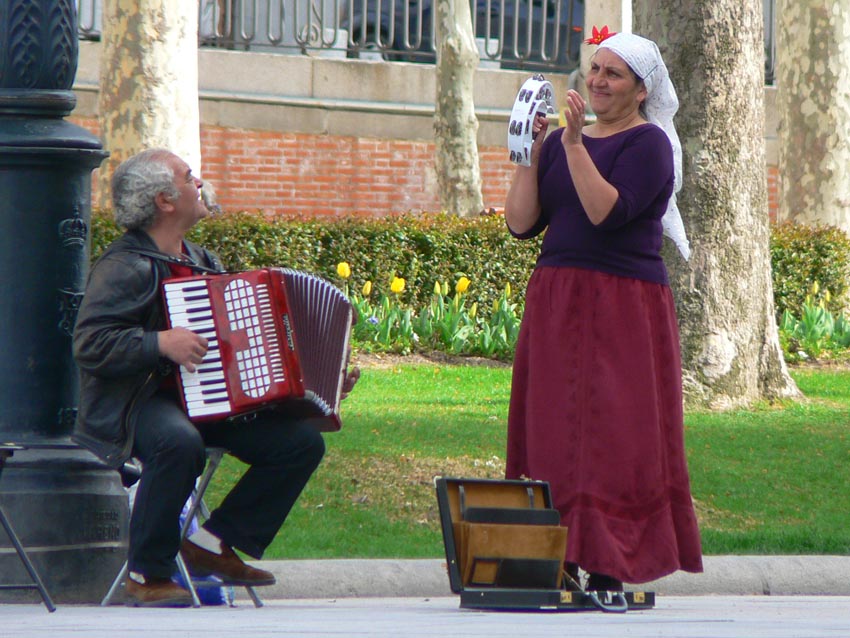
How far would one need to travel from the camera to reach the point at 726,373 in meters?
10.2

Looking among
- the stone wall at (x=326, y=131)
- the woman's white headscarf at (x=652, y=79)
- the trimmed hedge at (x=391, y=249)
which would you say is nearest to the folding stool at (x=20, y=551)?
the woman's white headscarf at (x=652, y=79)

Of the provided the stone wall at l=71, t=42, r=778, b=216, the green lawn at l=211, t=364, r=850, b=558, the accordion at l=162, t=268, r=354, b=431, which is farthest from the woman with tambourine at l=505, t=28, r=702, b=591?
the stone wall at l=71, t=42, r=778, b=216

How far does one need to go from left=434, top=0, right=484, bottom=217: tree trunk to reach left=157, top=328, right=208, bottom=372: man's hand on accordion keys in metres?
13.1

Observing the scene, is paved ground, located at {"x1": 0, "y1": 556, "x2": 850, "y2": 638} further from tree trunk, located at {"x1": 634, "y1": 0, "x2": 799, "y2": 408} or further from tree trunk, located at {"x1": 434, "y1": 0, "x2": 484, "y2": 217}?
tree trunk, located at {"x1": 434, "y1": 0, "x2": 484, "y2": 217}

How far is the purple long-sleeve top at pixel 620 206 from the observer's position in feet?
16.4

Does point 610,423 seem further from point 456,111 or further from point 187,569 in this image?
point 456,111

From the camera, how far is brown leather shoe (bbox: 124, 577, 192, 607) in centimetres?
516

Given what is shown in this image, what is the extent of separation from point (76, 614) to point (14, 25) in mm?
1982

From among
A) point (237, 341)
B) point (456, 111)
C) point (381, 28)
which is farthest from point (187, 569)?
point (381, 28)

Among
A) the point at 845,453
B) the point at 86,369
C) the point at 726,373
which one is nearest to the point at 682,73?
the point at 726,373

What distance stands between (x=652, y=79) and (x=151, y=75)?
8494 millimetres

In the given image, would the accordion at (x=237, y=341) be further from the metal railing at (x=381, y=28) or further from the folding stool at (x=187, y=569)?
the metal railing at (x=381, y=28)

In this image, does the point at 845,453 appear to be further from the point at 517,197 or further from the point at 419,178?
the point at 419,178

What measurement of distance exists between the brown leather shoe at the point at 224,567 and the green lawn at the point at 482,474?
103cm
